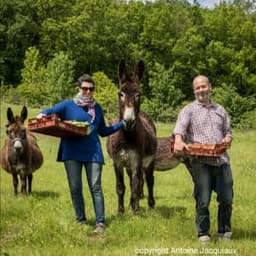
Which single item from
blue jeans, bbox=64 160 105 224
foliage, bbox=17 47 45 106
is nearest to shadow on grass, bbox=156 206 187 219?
blue jeans, bbox=64 160 105 224

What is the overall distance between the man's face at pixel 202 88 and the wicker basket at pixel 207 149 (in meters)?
0.66

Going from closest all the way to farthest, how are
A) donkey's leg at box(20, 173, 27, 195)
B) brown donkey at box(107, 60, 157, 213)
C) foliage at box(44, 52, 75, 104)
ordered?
brown donkey at box(107, 60, 157, 213) < donkey's leg at box(20, 173, 27, 195) < foliage at box(44, 52, 75, 104)

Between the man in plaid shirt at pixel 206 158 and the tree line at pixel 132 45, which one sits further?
the tree line at pixel 132 45

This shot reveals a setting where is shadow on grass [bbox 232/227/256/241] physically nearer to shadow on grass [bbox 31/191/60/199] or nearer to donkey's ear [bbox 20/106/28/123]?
donkey's ear [bbox 20/106/28/123]

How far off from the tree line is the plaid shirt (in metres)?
50.4

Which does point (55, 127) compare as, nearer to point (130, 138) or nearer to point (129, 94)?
point (129, 94)

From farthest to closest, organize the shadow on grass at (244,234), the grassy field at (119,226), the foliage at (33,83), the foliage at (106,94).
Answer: the foliage at (33,83), the foliage at (106,94), the shadow on grass at (244,234), the grassy field at (119,226)

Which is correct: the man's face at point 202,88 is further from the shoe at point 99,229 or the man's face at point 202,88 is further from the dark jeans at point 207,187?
the shoe at point 99,229

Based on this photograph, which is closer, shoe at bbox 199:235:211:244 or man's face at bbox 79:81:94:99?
shoe at bbox 199:235:211:244

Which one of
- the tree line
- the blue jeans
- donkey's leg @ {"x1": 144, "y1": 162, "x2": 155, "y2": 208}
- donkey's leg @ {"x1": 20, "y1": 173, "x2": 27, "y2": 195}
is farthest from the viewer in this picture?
the tree line

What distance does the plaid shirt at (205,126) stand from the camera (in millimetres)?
7172

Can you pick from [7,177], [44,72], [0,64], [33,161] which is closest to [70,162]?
[33,161]

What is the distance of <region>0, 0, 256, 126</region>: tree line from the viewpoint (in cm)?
6256

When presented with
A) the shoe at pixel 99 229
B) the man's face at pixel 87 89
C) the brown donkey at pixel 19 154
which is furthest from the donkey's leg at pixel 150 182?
the brown donkey at pixel 19 154
